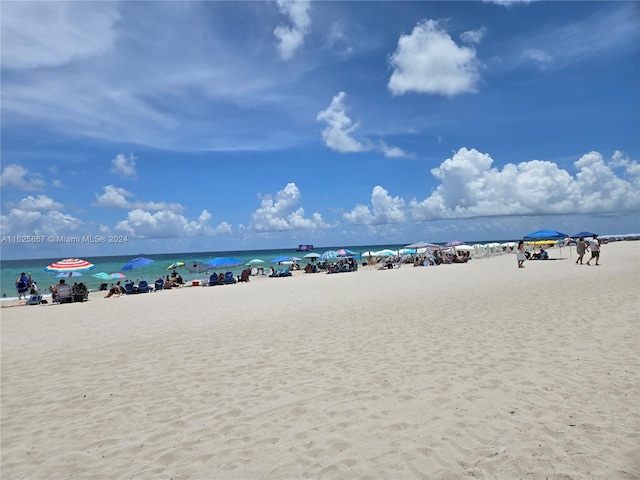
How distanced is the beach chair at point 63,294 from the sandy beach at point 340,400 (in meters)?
11.2

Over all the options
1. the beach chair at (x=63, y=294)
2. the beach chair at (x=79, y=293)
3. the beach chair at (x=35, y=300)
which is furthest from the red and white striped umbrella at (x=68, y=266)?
the beach chair at (x=35, y=300)

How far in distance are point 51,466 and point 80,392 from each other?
6.78ft

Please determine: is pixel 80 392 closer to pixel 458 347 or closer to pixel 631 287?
pixel 458 347

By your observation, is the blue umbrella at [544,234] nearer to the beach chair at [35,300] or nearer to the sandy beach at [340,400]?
the sandy beach at [340,400]

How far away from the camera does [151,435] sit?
4207 mm

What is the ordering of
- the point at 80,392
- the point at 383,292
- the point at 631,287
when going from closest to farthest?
the point at 80,392 < the point at 631,287 < the point at 383,292

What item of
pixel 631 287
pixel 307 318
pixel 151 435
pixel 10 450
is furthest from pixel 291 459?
pixel 631 287

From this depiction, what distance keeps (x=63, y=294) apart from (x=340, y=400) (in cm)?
1942

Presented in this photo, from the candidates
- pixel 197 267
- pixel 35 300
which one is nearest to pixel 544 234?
pixel 197 267

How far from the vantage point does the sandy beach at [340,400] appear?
346 cm

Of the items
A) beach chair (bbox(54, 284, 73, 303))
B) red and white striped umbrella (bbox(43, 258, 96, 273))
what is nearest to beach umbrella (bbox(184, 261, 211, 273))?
red and white striped umbrella (bbox(43, 258, 96, 273))

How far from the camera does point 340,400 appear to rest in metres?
4.77

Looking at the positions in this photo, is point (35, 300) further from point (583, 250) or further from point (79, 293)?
point (583, 250)

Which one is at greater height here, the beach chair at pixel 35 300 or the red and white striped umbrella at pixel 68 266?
the red and white striped umbrella at pixel 68 266
